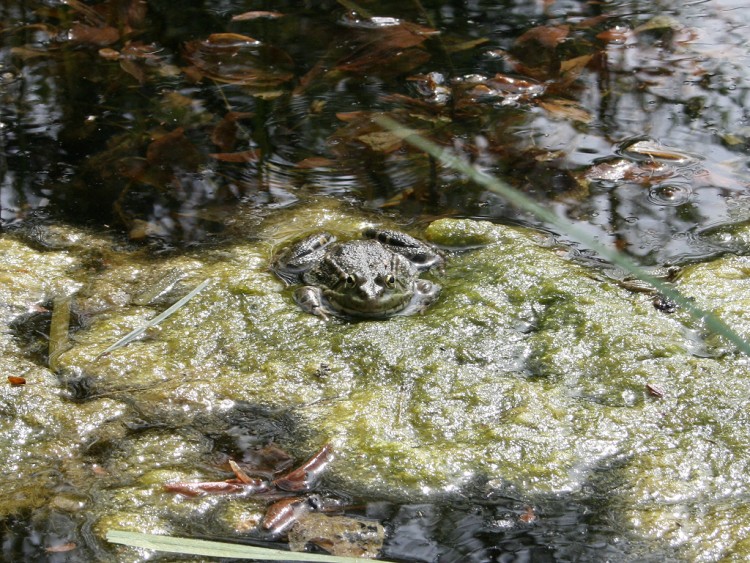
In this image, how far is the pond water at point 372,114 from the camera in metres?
3.62

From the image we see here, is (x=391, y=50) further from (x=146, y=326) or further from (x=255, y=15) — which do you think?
(x=146, y=326)

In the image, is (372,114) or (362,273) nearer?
(362,273)

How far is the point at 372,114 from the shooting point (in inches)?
168

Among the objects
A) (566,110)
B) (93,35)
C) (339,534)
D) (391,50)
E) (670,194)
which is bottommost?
(339,534)

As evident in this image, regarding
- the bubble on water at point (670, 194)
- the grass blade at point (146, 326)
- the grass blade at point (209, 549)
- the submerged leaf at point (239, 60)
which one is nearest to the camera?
the grass blade at point (209, 549)

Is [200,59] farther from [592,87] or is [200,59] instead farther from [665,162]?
[665,162]

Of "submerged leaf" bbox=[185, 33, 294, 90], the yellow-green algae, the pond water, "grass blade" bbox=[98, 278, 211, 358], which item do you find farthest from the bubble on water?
"submerged leaf" bbox=[185, 33, 294, 90]

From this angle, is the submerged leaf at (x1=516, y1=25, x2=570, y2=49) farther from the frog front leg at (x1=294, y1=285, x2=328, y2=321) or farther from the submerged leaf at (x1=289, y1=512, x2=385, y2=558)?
the submerged leaf at (x1=289, y1=512, x2=385, y2=558)

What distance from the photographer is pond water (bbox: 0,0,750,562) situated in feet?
11.9

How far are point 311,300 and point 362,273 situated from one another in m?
0.22

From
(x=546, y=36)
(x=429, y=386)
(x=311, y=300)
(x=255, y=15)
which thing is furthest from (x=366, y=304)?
(x=255, y=15)

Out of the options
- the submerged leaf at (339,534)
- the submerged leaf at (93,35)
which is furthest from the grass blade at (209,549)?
the submerged leaf at (93,35)

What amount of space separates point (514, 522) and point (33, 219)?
247 centimetres

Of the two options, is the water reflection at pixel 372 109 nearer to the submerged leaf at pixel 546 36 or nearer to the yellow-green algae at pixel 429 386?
the submerged leaf at pixel 546 36
